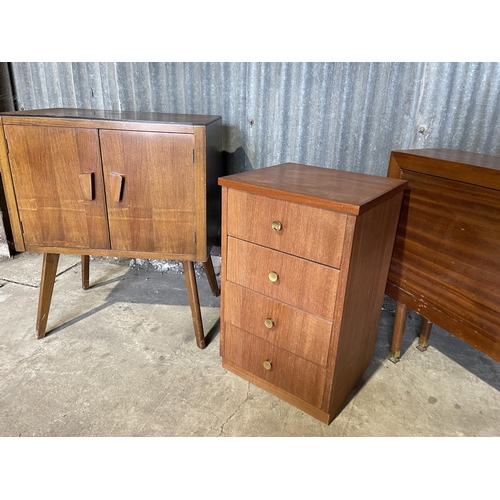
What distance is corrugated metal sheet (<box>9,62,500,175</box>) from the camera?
157 centimetres

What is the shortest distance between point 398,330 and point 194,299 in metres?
0.87

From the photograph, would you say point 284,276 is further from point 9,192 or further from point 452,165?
point 9,192

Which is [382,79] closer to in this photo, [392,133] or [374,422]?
[392,133]

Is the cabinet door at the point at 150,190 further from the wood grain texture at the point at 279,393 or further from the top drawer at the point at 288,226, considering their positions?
the wood grain texture at the point at 279,393

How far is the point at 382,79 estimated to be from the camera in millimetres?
1670

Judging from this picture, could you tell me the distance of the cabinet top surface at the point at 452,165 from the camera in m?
1.15

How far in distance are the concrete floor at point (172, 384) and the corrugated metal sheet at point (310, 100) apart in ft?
2.85

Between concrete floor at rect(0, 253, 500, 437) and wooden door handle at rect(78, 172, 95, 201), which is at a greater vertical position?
wooden door handle at rect(78, 172, 95, 201)

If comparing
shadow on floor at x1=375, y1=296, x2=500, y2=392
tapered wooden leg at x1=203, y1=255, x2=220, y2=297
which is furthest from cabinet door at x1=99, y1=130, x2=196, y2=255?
shadow on floor at x1=375, y1=296, x2=500, y2=392

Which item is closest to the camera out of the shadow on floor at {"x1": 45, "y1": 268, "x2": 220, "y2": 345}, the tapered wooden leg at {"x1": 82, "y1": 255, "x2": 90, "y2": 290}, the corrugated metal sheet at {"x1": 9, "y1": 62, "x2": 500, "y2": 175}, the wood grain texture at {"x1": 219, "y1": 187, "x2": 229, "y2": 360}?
the wood grain texture at {"x1": 219, "y1": 187, "x2": 229, "y2": 360}

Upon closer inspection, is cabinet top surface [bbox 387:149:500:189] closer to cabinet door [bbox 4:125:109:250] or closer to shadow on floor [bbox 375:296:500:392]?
shadow on floor [bbox 375:296:500:392]

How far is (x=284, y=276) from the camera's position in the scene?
4.15 feet

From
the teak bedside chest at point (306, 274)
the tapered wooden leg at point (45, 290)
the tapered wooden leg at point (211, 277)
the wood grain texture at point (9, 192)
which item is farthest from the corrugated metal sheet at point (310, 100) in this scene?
the tapered wooden leg at point (45, 290)

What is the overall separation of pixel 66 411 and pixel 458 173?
154 centimetres
